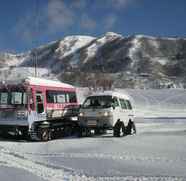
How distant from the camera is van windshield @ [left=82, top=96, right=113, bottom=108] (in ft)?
65.0

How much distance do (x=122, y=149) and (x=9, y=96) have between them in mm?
6241

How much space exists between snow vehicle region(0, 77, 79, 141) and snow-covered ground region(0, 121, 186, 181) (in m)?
1.63

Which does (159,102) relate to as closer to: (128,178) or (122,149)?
(122,149)

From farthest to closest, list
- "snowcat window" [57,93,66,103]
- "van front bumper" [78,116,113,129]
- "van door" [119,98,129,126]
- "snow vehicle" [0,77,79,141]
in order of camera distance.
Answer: "van door" [119,98,129,126] → "snowcat window" [57,93,66,103] → "van front bumper" [78,116,113,129] → "snow vehicle" [0,77,79,141]

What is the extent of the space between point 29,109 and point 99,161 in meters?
6.73

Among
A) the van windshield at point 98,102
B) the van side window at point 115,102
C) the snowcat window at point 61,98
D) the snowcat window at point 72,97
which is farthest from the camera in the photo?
the snowcat window at point 72,97

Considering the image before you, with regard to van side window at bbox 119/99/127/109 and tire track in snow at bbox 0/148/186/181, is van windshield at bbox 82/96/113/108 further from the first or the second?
tire track in snow at bbox 0/148/186/181

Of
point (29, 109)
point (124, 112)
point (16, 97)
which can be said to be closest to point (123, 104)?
point (124, 112)


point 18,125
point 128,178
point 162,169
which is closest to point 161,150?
point 162,169

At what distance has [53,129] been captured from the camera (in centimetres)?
1961

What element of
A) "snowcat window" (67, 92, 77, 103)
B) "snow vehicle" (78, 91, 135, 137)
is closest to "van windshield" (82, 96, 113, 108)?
"snow vehicle" (78, 91, 135, 137)

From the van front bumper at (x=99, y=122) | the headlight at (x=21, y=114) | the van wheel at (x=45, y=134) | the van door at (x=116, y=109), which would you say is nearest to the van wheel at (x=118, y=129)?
the van door at (x=116, y=109)

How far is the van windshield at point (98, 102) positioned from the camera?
19.8 metres

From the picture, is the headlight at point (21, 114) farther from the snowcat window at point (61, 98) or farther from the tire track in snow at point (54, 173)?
the tire track in snow at point (54, 173)
